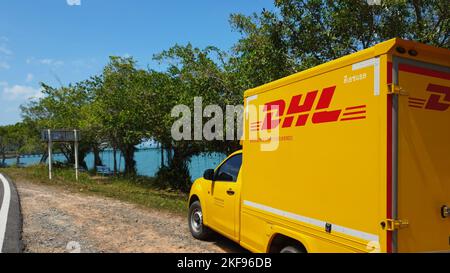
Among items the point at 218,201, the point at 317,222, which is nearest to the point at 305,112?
the point at 317,222

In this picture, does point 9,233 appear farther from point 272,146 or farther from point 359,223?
point 359,223

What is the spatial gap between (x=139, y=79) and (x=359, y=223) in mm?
15853

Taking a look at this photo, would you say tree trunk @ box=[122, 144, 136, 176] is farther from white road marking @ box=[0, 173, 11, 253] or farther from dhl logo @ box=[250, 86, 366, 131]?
dhl logo @ box=[250, 86, 366, 131]

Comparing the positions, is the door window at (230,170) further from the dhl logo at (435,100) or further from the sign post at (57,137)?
the sign post at (57,137)

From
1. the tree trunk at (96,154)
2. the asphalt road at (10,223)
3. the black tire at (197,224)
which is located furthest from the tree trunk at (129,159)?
the black tire at (197,224)

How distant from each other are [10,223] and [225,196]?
4943 millimetres

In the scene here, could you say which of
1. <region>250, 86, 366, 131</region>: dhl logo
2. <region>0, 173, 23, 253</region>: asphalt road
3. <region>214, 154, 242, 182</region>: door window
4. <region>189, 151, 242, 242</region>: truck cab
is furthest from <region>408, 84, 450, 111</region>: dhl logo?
<region>0, 173, 23, 253</region>: asphalt road

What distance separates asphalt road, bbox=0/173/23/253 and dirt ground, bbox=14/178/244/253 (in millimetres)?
152

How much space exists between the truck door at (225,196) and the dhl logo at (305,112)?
128 cm

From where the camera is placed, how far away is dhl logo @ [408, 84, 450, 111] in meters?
3.36

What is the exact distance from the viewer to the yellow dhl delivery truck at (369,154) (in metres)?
3.21

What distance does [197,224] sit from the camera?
7312mm
